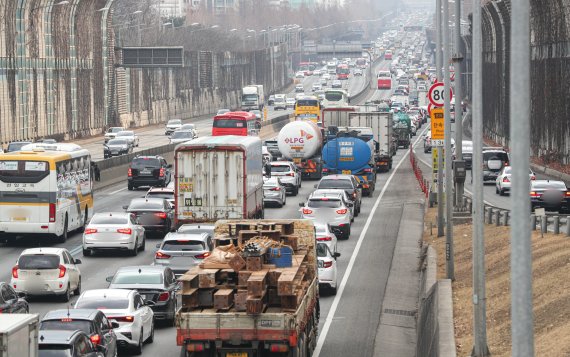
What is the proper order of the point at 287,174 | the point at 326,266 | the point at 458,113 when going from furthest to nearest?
the point at 287,174, the point at 458,113, the point at 326,266

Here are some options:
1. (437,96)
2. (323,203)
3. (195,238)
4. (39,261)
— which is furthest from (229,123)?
(39,261)

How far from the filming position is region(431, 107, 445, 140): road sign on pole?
39.7 m

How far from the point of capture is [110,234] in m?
39.8

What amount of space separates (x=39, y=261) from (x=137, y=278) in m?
4.17

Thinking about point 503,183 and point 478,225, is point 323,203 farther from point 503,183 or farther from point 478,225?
point 478,225

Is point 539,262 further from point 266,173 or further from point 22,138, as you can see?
point 22,138

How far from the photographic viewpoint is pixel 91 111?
4360 inches

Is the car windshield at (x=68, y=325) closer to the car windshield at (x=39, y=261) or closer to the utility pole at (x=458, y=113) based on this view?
the car windshield at (x=39, y=261)

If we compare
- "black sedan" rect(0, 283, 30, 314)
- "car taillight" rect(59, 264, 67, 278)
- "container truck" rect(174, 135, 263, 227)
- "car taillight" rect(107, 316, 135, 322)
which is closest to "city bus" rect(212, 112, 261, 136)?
"container truck" rect(174, 135, 263, 227)

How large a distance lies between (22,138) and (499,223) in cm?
5617

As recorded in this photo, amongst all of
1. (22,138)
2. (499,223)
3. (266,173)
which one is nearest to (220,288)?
(499,223)

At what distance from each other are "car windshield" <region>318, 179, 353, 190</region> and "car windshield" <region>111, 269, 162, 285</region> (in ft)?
82.6

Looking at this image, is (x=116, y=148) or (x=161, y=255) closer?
(x=161, y=255)

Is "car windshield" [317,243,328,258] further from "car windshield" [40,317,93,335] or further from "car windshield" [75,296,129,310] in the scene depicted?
"car windshield" [40,317,93,335]
